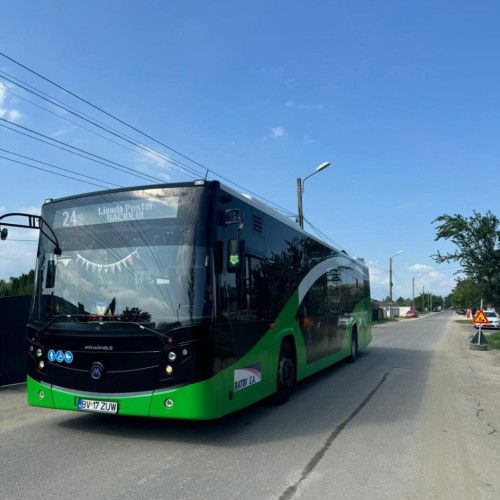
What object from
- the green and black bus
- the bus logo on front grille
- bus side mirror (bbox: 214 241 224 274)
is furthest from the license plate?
bus side mirror (bbox: 214 241 224 274)

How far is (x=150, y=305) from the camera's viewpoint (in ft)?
18.4

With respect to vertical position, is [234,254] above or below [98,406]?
above

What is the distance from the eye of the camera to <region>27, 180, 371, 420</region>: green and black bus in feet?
18.0

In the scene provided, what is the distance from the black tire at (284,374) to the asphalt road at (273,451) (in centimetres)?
26

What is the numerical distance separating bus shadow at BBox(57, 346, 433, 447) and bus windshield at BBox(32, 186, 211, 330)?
162 cm

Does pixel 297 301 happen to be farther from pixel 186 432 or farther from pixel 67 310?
pixel 67 310

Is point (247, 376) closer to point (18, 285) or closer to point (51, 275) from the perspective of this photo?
point (51, 275)

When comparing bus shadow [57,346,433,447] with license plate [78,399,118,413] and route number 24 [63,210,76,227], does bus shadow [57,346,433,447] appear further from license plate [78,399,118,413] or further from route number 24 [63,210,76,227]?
route number 24 [63,210,76,227]

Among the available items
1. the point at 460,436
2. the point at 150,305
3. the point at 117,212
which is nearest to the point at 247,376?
the point at 150,305

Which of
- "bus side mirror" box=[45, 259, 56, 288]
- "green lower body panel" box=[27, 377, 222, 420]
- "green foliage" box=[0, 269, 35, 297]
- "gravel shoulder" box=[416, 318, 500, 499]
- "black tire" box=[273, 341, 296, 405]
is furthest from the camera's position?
"green foliage" box=[0, 269, 35, 297]

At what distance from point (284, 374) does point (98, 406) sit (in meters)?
3.34

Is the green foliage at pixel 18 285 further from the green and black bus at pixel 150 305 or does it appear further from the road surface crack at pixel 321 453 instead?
the road surface crack at pixel 321 453

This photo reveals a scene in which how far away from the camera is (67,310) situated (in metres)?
6.07

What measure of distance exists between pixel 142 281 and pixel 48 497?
242 centimetres
